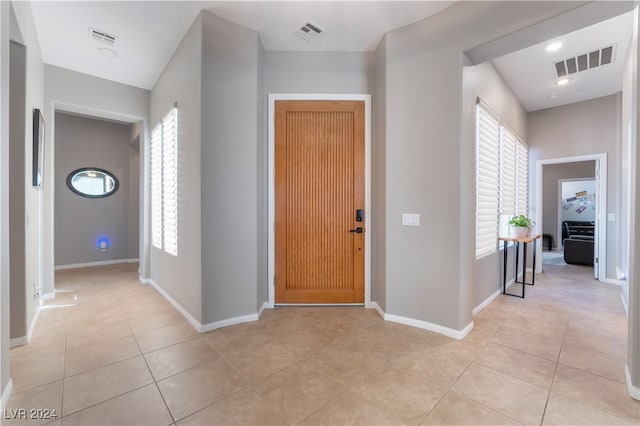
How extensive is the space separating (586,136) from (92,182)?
30.7 ft

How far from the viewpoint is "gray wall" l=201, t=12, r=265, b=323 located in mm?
2615

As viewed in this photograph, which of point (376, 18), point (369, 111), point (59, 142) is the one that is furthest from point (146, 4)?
point (59, 142)

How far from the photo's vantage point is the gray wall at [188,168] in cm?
262

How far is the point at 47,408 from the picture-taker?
159 centimetres

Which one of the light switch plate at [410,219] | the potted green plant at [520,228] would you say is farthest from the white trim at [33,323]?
the potted green plant at [520,228]

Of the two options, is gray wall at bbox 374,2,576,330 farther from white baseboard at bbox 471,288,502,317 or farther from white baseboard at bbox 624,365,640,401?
white baseboard at bbox 624,365,640,401

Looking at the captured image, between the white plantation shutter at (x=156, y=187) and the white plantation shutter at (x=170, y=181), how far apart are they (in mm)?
143

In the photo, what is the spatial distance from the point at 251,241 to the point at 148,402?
1504 mm

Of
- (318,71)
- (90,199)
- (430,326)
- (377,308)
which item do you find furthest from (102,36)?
(430,326)

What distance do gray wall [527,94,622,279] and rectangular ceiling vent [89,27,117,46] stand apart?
6.55m

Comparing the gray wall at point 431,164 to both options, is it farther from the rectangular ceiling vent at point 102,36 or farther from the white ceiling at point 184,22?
the rectangular ceiling vent at point 102,36

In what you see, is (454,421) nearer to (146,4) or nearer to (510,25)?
(510,25)

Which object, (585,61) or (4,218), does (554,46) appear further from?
(4,218)

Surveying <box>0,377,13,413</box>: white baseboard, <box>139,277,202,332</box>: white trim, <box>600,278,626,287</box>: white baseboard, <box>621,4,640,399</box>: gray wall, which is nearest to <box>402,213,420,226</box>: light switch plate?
<box>621,4,640,399</box>: gray wall
